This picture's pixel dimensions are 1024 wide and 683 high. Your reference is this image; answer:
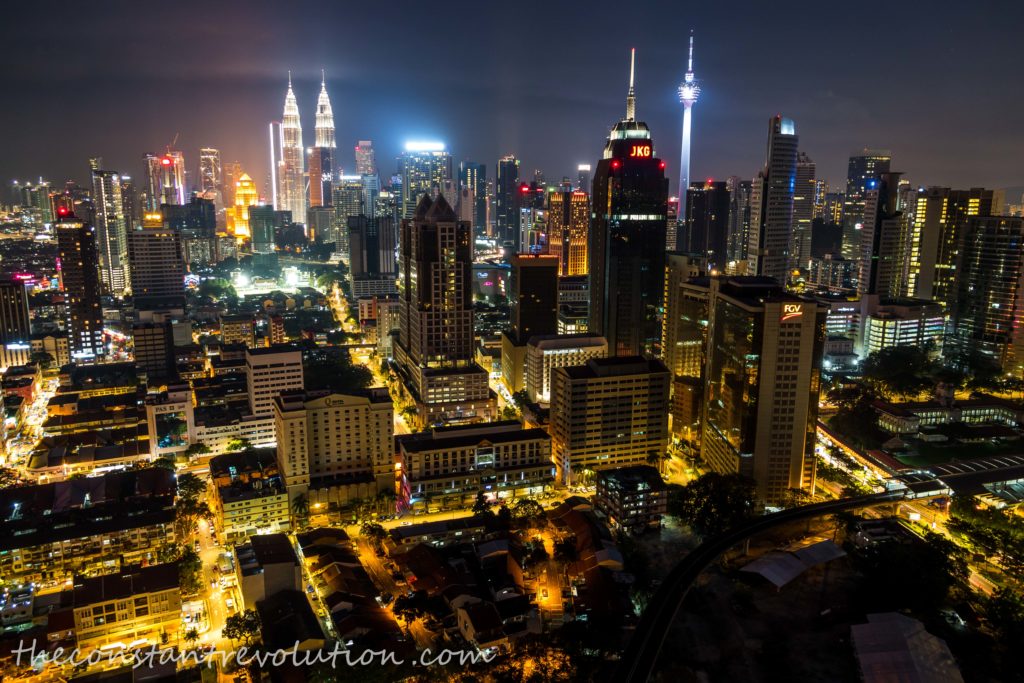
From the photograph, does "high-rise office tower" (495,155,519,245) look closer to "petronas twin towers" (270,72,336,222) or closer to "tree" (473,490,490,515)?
"petronas twin towers" (270,72,336,222)

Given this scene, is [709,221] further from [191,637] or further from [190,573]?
[191,637]

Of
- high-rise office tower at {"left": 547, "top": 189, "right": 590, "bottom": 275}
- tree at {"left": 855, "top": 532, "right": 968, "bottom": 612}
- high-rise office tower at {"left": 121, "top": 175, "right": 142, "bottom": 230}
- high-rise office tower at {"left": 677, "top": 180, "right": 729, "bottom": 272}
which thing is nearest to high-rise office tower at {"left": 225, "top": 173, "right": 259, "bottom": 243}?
high-rise office tower at {"left": 121, "top": 175, "right": 142, "bottom": 230}

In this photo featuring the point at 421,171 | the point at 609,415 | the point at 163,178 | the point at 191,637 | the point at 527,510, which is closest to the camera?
the point at 191,637

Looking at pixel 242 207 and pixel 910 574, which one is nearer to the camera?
pixel 910 574

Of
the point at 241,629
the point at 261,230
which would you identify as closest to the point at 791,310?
the point at 241,629

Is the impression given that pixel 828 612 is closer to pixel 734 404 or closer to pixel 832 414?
pixel 734 404

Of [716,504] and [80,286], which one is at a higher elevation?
[80,286]

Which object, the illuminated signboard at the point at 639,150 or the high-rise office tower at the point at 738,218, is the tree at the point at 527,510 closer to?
the illuminated signboard at the point at 639,150

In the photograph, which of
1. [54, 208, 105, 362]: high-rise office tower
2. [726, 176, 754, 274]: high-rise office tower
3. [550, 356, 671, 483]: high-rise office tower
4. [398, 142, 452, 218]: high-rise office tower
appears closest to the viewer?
[550, 356, 671, 483]: high-rise office tower
